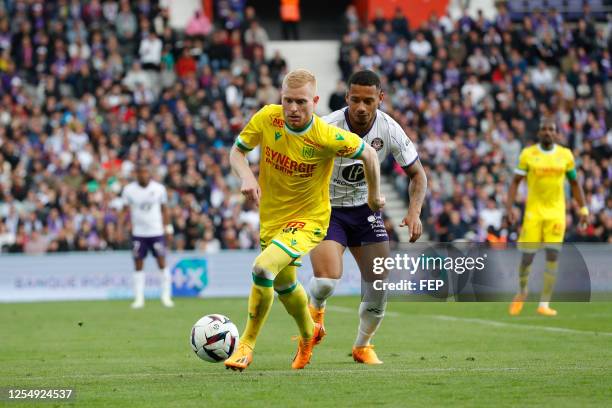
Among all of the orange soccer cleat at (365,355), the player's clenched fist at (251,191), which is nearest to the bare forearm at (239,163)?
the player's clenched fist at (251,191)

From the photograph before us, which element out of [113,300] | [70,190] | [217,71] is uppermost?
[217,71]

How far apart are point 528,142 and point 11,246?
1377 centimetres

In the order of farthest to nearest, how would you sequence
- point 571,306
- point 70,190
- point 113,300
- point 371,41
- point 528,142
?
point 371,41
point 528,142
point 70,190
point 113,300
point 571,306

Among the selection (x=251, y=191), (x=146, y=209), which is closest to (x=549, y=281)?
(x=146, y=209)

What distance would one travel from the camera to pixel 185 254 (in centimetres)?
2430

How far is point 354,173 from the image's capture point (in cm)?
1018

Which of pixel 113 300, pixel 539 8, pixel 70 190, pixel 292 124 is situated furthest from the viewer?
pixel 539 8

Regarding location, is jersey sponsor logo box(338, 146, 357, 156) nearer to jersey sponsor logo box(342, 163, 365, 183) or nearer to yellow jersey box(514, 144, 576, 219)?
jersey sponsor logo box(342, 163, 365, 183)

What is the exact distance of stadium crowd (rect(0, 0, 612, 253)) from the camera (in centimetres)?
2595

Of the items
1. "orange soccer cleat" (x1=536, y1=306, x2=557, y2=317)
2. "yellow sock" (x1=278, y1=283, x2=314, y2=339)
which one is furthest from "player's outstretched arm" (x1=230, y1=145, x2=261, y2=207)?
"orange soccer cleat" (x1=536, y1=306, x2=557, y2=317)

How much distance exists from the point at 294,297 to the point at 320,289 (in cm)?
67

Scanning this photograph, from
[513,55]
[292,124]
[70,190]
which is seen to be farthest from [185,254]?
[292,124]

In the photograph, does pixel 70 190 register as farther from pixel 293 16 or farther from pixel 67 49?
pixel 293 16

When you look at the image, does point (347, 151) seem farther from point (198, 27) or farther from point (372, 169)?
point (198, 27)
